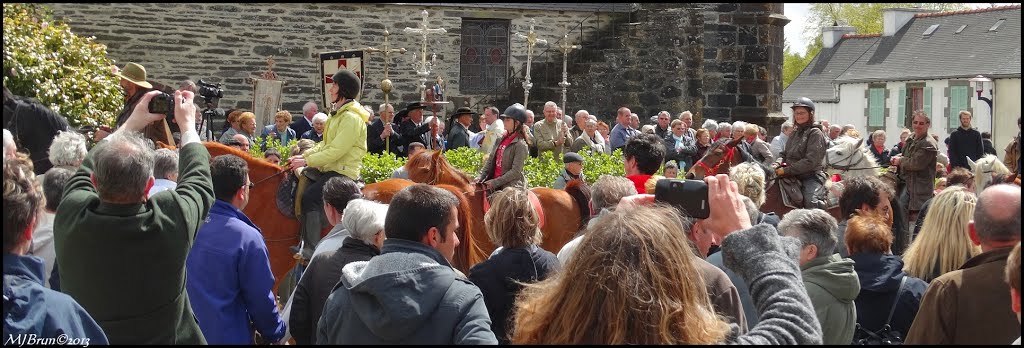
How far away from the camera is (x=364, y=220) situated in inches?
198

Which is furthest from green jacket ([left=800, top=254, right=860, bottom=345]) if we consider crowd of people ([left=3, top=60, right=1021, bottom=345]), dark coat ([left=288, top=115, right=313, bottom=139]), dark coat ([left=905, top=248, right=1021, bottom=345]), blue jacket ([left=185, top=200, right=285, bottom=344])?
dark coat ([left=288, top=115, right=313, bottom=139])

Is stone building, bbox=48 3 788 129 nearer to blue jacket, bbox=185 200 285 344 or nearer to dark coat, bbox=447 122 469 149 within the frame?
dark coat, bbox=447 122 469 149

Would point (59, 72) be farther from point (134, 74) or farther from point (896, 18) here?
point (896, 18)

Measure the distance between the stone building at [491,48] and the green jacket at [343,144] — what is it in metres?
11.0

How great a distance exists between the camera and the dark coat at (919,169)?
1273 cm

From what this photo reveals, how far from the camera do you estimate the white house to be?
121 ft

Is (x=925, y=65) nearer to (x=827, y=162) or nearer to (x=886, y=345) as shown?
(x=827, y=162)

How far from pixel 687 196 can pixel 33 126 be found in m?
6.25

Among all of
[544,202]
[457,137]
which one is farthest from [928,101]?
[544,202]

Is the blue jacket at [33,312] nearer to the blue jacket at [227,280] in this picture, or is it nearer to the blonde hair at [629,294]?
the blue jacket at [227,280]

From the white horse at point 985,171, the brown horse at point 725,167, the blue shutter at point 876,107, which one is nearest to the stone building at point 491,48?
the brown horse at point 725,167

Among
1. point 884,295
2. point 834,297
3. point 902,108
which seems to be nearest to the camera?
point 834,297

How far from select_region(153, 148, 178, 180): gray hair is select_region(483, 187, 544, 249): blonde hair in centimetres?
161

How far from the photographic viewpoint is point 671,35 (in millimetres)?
19625
